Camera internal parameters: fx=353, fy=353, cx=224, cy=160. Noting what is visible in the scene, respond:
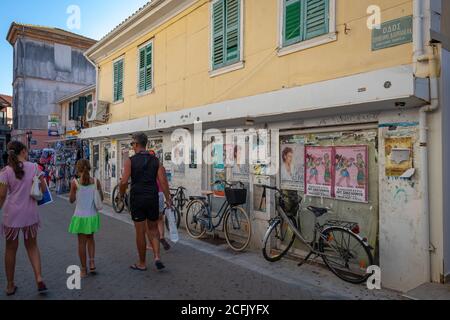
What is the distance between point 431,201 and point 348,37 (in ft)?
8.34

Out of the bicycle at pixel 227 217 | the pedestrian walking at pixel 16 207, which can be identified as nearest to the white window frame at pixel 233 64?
the bicycle at pixel 227 217

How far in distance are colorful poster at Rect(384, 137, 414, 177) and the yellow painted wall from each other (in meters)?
1.01

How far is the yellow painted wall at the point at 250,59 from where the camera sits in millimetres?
4949

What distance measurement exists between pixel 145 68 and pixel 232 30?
4148 mm

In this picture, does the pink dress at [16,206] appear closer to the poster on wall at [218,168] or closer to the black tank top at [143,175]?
the black tank top at [143,175]

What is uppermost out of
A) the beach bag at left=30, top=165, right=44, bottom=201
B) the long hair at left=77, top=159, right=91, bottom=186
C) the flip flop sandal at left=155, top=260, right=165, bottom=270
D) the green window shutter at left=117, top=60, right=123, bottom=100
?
the green window shutter at left=117, top=60, right=123, bottom=100

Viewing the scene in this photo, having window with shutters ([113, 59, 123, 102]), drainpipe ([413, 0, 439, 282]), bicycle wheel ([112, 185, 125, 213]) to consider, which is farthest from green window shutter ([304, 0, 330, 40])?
window with shutters ([113, 59, 123, 102])

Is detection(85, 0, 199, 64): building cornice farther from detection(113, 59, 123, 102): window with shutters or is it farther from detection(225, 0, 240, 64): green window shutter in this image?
detection(225, 0, 240, 64): green window shutter

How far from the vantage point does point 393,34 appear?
462cm

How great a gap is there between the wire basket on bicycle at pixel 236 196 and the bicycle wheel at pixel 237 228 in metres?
0.15

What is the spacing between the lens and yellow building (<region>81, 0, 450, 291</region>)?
14.0 ft

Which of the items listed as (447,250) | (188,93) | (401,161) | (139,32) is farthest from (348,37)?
(139,32)

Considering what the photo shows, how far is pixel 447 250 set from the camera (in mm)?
4246
